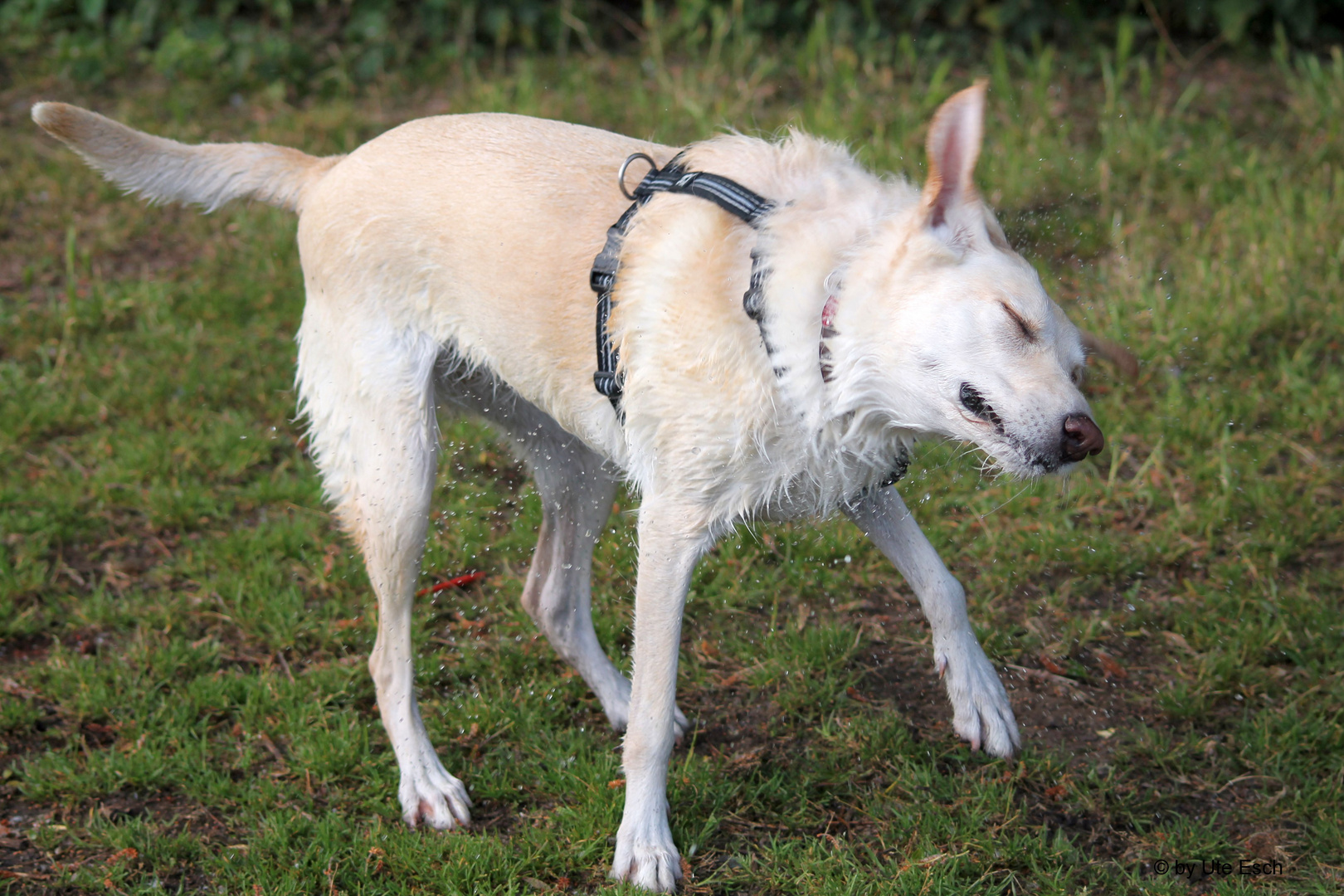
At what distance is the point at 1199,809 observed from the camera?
9.47 feet

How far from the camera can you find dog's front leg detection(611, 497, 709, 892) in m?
2.58

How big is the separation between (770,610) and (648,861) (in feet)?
3.54

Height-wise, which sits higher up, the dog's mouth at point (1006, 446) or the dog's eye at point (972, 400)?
the dog's eye at point (972, 400)

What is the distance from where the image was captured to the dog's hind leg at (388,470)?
9.55 ft

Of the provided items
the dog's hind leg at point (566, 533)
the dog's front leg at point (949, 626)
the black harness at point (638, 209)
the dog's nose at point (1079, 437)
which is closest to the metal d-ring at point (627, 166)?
the black harness at point (638, 209)

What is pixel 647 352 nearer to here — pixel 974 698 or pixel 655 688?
pixel 655 688

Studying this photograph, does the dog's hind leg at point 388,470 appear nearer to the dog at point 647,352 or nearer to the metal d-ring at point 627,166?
the dog at point 647,352

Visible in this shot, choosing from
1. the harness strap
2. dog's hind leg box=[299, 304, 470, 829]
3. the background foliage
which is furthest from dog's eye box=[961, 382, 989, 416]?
the background foliage

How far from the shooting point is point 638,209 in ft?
8.53

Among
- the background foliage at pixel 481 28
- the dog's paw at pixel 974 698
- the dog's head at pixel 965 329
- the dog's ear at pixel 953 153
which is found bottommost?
the dog's paw at pixel 974 698

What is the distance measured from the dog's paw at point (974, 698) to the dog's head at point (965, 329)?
0.84m

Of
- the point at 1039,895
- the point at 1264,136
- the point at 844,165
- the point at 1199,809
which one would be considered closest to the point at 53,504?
the point at 844,165

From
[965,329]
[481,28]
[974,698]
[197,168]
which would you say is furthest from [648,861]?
[481,28]

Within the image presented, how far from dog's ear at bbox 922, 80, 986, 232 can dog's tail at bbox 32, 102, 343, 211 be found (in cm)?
168
